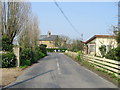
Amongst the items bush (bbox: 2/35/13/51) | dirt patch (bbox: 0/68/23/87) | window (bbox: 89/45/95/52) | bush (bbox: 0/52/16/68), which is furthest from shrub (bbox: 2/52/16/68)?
window (bbox: 89/45/95/52)

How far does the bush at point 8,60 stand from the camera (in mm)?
16312

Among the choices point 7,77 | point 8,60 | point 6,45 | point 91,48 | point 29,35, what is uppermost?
point 29,35

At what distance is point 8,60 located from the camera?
1664 centimetres

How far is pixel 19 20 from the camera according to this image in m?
24.0

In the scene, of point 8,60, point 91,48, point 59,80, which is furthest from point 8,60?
point 91,48

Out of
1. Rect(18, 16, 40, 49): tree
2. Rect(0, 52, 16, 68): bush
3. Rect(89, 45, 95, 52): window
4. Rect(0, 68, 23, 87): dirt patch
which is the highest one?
Rect(18, 16, 40, 49): tree

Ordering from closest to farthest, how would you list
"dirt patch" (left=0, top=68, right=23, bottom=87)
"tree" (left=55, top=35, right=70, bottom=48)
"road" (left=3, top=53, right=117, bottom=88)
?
"road" (left=3, top=53, right=117, bottom=88) < "dirt patch" (left=0, top=68, right=23, bottom=87) < "tree" (left=55, top=35, right=70, bottom=48)

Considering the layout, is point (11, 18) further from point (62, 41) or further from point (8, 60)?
point (62, 41)

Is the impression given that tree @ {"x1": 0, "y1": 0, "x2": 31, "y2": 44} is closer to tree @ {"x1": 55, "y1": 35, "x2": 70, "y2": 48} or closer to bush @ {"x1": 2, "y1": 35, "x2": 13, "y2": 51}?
bush @ {"x1": 2, "y1": 35, "x2": 13, "y2": 51}

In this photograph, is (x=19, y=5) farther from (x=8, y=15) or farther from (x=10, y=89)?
(x=10, y=89)

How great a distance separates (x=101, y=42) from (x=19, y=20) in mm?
14143

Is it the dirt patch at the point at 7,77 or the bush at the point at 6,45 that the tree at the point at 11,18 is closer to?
the bush at the point at 6,45

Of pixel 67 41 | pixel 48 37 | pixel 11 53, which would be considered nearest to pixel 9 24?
pixel 11 53

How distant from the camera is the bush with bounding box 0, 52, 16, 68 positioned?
16.3 meters
